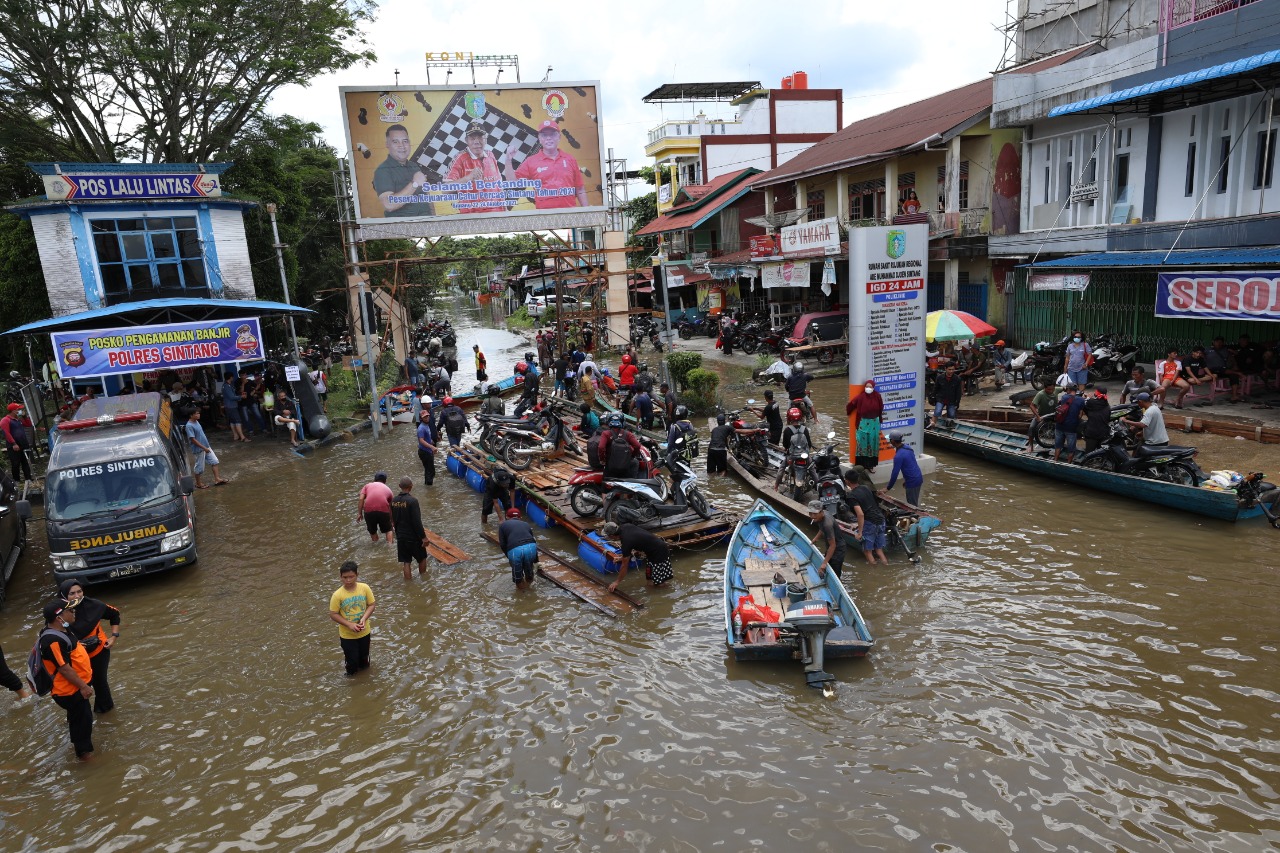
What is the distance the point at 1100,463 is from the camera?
12.2 m

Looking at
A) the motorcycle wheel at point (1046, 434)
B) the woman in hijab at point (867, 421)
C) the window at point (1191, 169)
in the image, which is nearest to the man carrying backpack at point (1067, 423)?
the motorcycle wheel at point (1046, 434)

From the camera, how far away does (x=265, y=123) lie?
27.6m

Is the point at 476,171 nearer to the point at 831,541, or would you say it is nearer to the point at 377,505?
the point at 377,505

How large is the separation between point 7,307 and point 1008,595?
2748cm

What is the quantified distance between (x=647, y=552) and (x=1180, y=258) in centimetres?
1321

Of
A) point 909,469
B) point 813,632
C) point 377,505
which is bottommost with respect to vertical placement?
point 813,632

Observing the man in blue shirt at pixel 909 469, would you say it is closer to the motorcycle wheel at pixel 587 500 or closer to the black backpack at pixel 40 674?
the motorcycle wheel at pixel 587 500

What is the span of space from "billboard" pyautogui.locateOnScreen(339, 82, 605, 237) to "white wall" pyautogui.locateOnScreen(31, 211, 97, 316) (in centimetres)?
744

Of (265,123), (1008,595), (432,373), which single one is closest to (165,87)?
(265,123)

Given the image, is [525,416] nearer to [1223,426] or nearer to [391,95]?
[391,95]

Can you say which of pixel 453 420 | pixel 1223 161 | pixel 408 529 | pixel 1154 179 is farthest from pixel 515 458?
pixel 1223 161

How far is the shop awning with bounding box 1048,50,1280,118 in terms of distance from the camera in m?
13.9

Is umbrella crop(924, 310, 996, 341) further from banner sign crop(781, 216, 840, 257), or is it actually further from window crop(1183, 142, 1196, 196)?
banner sign crop(781, 216, 840, 257)

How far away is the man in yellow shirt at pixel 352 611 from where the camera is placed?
25.7 ft
